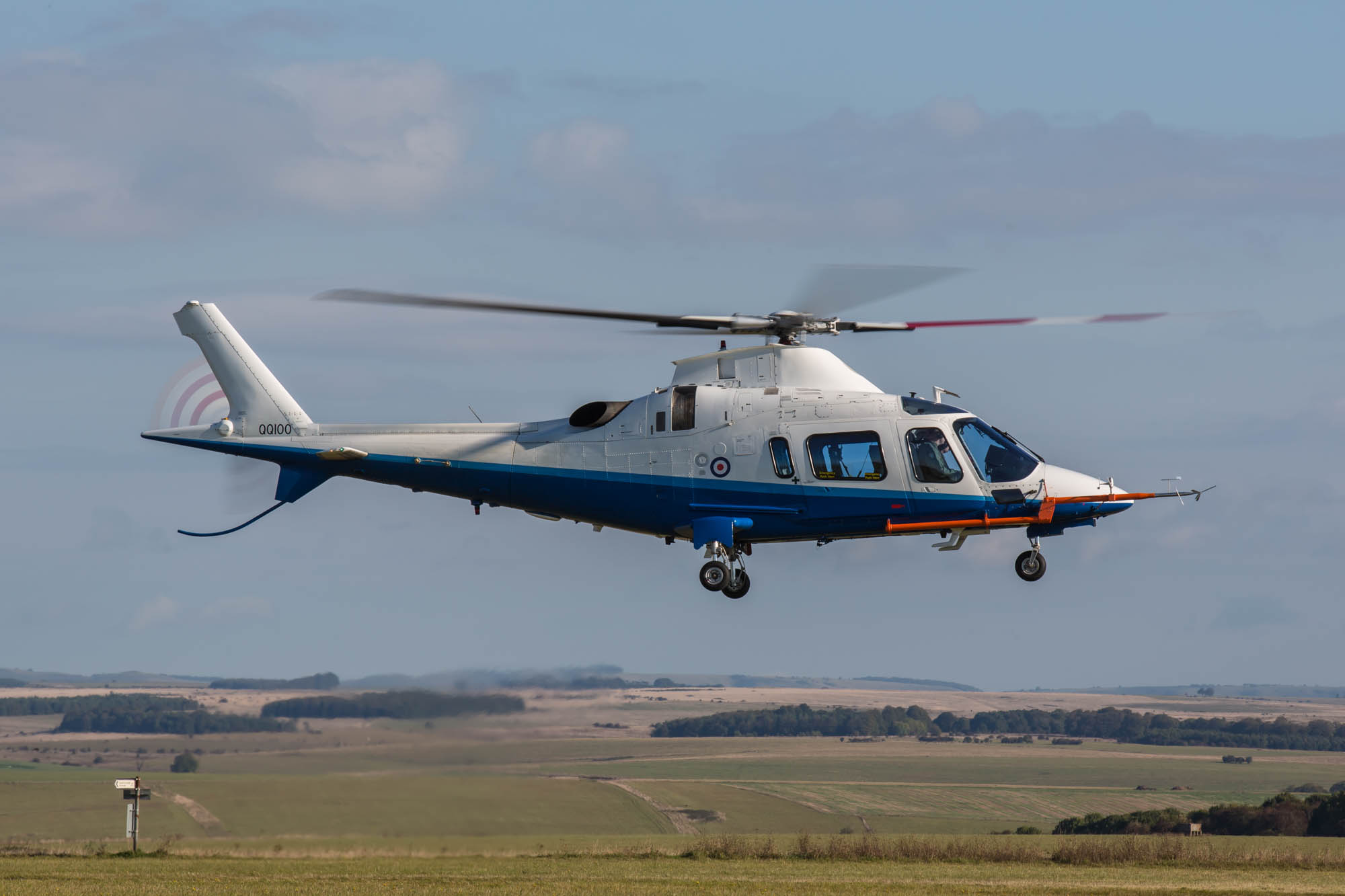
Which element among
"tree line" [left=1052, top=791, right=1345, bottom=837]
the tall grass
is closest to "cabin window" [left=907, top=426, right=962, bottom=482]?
the tall grass

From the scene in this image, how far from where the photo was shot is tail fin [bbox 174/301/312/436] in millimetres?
36875

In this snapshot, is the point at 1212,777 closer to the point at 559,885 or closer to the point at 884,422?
the point at 559,885

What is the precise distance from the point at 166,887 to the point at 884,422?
101 ft

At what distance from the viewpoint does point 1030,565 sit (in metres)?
33.7

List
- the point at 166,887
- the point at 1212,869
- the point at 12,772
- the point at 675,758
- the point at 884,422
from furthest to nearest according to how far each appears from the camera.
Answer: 1. the point at 675,758
2. the point at 12,772
3. the point at 1212,869
4. the point at 166,887
5. the point at 884,422

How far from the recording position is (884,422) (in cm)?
3319

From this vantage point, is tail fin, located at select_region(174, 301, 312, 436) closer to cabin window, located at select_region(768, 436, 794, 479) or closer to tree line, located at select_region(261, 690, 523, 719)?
tree line, located at select_region(261, 690, 523, 719)

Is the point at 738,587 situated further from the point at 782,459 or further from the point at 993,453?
the point at 993,453

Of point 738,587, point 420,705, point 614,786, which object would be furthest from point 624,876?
point 614,786

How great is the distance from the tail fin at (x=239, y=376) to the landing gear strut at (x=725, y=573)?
1052 centimetres

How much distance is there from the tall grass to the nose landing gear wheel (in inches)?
1634

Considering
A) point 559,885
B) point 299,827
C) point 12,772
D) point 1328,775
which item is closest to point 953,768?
point 1328,775

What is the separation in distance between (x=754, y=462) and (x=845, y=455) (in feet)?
6.58

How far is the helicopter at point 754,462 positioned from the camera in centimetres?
3309
